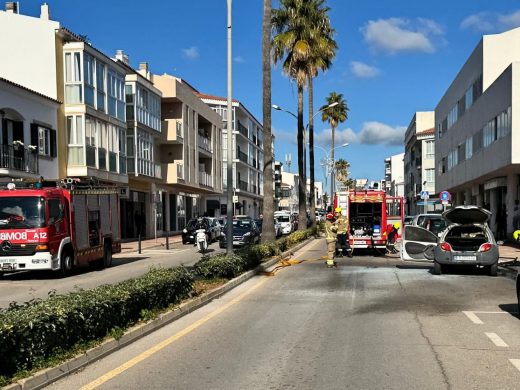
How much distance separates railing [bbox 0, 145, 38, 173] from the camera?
2431 cm

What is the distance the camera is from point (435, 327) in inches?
336

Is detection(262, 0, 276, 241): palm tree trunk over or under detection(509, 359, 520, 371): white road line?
over

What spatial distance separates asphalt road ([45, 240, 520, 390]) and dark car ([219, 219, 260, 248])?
1685cm

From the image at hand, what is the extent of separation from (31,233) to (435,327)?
457 inches

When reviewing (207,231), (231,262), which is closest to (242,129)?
(207,231)

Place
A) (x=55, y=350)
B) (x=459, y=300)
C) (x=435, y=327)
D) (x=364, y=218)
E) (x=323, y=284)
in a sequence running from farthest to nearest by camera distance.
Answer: (x=364, y=218) < (x=323, y=284) < (x=459, y=300) < (x=435, y=327) < (x=55, y=350)

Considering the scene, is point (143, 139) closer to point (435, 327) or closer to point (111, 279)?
point (111, 279)

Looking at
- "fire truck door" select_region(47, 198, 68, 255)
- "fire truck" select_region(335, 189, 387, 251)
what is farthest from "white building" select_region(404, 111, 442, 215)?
"fire truck door" select_region(47, 198, 68, 255)

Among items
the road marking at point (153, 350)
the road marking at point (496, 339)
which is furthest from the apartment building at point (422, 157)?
the road marking at point (496, 339)

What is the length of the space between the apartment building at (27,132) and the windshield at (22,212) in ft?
27.5

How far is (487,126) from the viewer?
3017cm

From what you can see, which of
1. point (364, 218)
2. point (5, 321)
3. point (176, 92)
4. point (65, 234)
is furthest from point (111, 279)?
point (176, 92)

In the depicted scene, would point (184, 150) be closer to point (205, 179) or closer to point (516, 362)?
point (205, 179)

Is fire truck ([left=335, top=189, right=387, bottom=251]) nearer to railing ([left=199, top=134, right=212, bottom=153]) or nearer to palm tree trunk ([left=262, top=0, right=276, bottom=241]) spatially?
palm tree trunk ([left=262, top=0, right=276, bottom=241])
